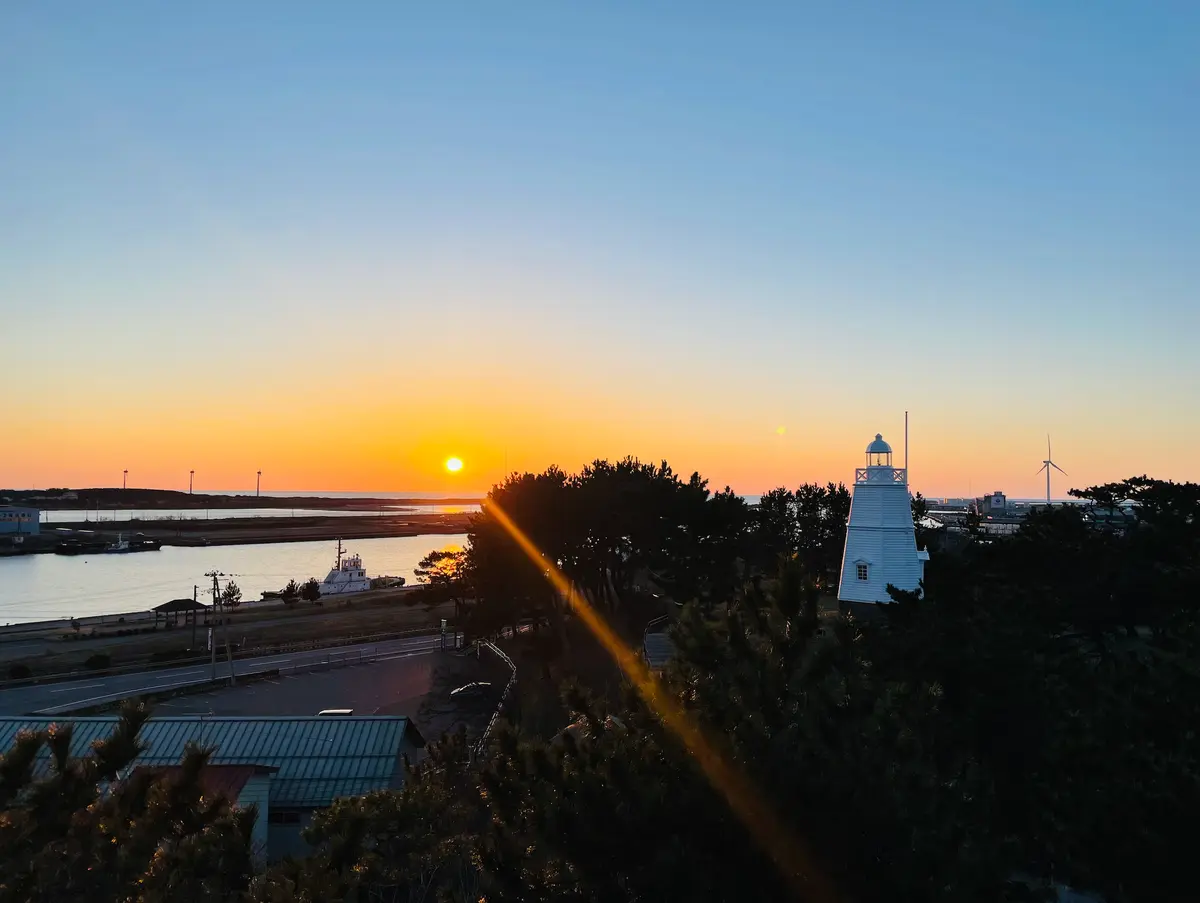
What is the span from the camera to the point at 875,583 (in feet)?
104

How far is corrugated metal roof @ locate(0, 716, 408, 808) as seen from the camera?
18.8m

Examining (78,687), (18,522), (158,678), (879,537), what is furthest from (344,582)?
(18,522)

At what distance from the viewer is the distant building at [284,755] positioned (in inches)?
699

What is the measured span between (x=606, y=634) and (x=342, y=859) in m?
36.2

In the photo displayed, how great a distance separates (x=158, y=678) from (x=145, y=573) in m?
68.9

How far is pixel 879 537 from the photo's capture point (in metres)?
32.0

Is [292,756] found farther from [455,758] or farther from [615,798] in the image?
[615,798]

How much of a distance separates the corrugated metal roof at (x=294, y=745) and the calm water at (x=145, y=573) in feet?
181

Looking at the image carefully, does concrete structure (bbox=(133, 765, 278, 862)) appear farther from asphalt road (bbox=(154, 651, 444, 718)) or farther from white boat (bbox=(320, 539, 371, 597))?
white boat (bbox=(320, 539, 371, 597))

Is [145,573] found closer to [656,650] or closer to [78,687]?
[78,687]

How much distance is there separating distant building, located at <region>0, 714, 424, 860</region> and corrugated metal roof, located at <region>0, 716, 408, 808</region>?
0.9 inches

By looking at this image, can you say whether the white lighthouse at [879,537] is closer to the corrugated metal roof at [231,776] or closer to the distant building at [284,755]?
the distant building at [284,755]

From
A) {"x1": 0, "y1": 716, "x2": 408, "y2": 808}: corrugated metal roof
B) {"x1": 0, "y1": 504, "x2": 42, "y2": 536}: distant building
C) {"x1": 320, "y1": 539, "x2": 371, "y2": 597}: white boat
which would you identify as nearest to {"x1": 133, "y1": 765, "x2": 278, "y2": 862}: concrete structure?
{"x1": 0, "y1": 716, "x2": 408, "y2": 808}: corrugated metal roof

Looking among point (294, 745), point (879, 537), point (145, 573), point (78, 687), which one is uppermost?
point (879, 537)
